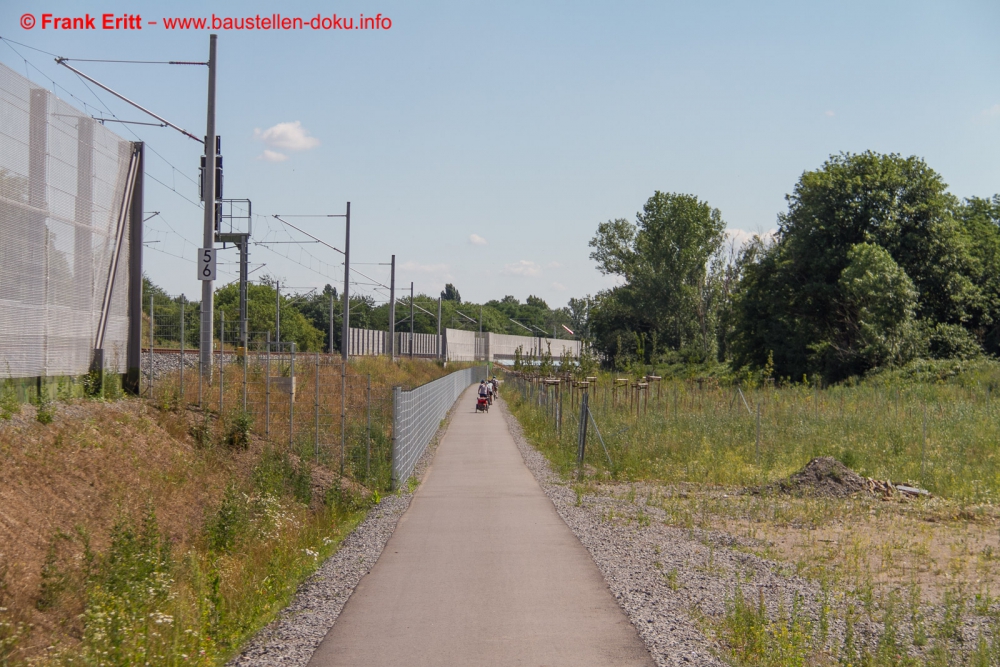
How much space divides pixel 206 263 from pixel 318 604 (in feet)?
39.2

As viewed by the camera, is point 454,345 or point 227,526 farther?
point 454,345

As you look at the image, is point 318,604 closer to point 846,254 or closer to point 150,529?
point 150,529

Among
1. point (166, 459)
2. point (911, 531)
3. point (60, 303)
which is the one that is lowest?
point (911, 531)

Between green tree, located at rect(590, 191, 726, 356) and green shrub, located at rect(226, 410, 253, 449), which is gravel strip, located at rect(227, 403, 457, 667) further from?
green tree, located at rect(590, 191, 726, 356)

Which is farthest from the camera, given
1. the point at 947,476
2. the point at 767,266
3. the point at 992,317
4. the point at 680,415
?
the point at 767,266

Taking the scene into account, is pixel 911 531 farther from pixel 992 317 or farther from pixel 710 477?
pixel 992 317

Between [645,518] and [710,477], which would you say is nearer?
[645,518]

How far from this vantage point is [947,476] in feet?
55.5

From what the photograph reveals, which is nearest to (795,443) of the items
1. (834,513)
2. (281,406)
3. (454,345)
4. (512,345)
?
(834,513)

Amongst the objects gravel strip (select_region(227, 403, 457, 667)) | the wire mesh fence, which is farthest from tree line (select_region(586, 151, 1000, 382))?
gravel strip (select_region(227, 403, 457, 667))

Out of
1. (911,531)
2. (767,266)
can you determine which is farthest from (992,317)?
(911,531)

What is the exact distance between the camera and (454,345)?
8938cm

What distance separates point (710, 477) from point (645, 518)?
5105mm

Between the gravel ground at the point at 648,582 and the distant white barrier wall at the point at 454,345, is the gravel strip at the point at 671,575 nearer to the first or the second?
the gravel ground at the point at 648,582
